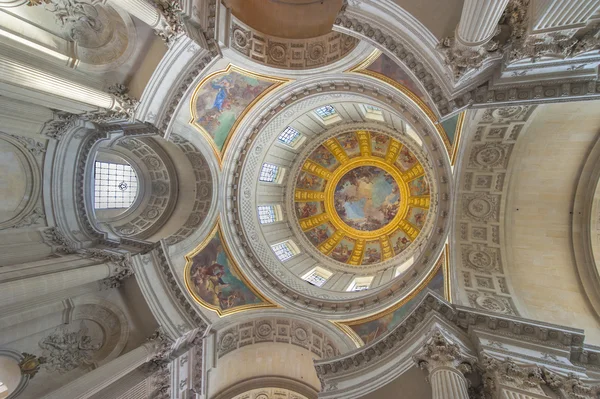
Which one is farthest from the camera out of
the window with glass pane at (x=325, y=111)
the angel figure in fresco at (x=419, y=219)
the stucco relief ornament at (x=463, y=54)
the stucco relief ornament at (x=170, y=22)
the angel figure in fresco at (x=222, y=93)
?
the angel figure in fresco at (x=419, y=219)

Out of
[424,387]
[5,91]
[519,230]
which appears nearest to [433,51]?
[519,230]

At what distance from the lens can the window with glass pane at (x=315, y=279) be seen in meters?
19.0

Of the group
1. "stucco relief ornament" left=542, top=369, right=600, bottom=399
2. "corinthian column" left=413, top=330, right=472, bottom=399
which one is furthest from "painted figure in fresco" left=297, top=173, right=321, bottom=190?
"stucco relief ornament" left=542, top=369, right=600, bottom=399

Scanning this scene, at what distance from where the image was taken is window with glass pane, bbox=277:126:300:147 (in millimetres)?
18438

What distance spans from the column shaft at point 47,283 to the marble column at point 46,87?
5320mm

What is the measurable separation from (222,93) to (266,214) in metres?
8.08

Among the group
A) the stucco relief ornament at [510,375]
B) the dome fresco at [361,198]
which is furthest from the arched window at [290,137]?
the stucco relief ornament at [510,375]

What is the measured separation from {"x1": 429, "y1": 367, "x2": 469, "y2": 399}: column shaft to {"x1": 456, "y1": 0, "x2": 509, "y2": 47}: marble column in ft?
25.1

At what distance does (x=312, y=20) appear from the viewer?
12.9 meters

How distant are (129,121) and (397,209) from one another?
56.4ft

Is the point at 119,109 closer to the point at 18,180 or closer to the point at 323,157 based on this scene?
the point at 18,180

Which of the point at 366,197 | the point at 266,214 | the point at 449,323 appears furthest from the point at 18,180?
the point at 366,197

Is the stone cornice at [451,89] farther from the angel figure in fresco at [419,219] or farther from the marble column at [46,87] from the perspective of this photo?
the angel figure in fresco at [419,219]

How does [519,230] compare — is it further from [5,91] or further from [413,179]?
[5,91]
